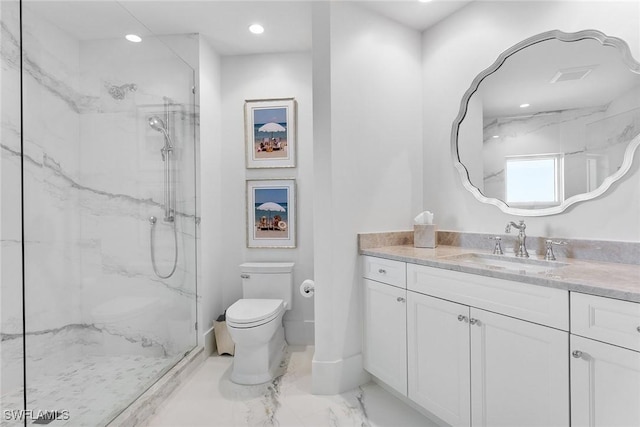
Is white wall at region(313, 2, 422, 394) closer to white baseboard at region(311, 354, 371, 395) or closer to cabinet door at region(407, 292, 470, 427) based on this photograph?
white baseboard at region(311, 354, 371, 395)

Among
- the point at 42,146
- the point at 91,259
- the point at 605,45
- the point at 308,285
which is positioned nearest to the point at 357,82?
the point at 605,45

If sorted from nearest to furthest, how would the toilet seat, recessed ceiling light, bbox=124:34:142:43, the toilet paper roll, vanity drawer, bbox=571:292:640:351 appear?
vanity drawer, bbox=571:292:640:351 < recessed ceiling light, bbox=124:34:142:43 < the toilet seat < the toilet paper roll

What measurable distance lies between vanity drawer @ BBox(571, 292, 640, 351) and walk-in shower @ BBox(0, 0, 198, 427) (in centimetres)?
216

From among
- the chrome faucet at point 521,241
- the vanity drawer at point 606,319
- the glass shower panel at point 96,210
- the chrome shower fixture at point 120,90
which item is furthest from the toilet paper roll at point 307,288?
the chrome shower fixture at point 120,90

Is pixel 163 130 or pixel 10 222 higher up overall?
pixel 163 130

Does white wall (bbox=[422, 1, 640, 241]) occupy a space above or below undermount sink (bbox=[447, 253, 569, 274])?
above

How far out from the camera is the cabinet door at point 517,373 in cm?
117

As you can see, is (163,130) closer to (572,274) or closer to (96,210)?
(96,210)

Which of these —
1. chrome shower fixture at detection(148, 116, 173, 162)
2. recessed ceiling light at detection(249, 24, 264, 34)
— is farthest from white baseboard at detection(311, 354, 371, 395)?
recessed ceiling light at detection(249, 24, 264, 34)

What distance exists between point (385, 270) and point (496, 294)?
0.64 m

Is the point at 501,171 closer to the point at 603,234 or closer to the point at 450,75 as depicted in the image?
the point at 603,234

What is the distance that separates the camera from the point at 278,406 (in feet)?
6.08

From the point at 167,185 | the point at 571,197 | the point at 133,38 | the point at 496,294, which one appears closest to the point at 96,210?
the point at 167,185

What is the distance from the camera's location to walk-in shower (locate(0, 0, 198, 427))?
150 centimetres
